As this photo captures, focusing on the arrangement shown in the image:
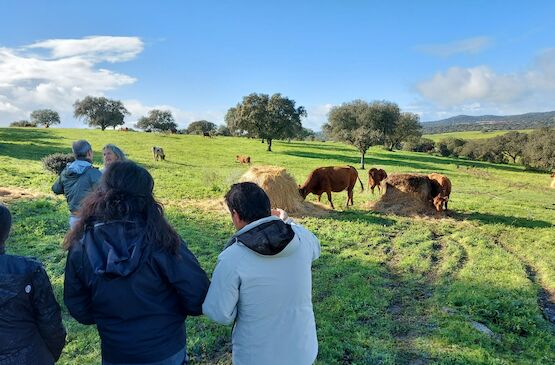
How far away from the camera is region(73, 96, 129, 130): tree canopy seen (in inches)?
2333

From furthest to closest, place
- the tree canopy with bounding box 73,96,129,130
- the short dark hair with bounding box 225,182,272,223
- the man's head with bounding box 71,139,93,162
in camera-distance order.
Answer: the tree canopy with bounding box 73,96,129,130
the man's head with bounding box 71,139,93,162
the short dark hair with bounding box 225,182,272,223

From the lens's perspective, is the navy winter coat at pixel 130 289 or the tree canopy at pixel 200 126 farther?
the tree canopy at pixel 200 126

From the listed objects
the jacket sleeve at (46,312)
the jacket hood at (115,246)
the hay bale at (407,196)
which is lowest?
the hay bale at (407,196)

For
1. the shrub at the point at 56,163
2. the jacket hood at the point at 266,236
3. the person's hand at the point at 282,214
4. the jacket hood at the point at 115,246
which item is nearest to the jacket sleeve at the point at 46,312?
the jacket hood at the point at 115,246

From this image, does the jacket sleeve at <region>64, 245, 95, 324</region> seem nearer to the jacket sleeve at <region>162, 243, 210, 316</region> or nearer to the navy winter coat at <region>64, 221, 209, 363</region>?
the navy winter coat at <region>64, 221, 209, 363</region>

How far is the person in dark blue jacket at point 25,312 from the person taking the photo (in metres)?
2.62

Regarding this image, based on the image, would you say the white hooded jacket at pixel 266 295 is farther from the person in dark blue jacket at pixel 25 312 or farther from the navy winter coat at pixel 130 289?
the person in dark blue jacket at pixel 25 312

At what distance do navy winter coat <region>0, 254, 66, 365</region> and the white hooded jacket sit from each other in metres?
1.13

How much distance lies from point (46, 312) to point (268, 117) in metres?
40.6

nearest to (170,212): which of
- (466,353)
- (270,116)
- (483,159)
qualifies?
(466,353)

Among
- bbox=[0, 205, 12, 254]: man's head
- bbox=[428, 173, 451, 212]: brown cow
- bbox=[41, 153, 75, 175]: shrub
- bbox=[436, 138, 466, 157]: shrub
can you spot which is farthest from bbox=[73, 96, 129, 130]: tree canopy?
bbox=[0, 205, 12, 254]: man's head

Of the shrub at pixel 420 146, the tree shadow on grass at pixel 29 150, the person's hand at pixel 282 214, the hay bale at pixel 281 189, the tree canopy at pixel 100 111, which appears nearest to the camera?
the person's hand at pixel 282 214

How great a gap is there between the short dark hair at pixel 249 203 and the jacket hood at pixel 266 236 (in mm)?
110

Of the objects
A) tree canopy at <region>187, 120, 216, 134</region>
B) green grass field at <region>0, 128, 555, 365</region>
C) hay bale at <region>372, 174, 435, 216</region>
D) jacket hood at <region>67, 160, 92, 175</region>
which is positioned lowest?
green grass field at <region>0, 128, 555, 365</region>
